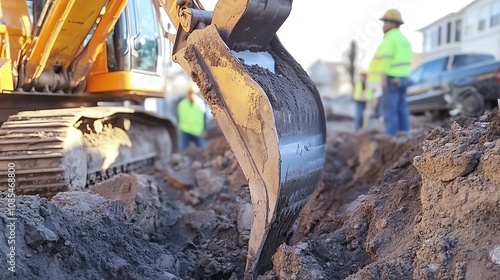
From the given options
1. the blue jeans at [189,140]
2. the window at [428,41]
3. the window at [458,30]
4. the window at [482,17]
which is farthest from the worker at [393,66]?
the window at [428,41]

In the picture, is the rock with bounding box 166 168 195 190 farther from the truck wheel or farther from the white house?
the white house

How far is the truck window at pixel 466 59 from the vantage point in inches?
468

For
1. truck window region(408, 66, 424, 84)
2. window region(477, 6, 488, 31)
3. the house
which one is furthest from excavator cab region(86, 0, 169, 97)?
the house

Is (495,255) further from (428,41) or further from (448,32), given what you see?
(428,41)

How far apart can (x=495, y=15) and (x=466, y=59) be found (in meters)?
10.5

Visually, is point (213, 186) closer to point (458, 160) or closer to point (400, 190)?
point (400, 190)

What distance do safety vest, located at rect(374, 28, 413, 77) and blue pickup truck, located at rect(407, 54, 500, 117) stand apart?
281 centimetres

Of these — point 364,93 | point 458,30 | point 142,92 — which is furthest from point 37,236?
point 458,30

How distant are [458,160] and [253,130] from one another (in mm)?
1099

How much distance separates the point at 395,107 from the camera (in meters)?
7.88

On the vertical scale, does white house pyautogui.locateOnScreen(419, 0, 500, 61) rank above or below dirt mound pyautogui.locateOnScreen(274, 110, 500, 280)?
above

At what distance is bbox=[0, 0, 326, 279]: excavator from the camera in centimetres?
311

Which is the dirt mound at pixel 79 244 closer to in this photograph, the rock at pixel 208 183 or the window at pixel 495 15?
the rock at pixel 208 183

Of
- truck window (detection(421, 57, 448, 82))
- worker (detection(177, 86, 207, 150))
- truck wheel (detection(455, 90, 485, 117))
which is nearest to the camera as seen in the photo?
truck wheel (detection(455, 90, 485, 117))
